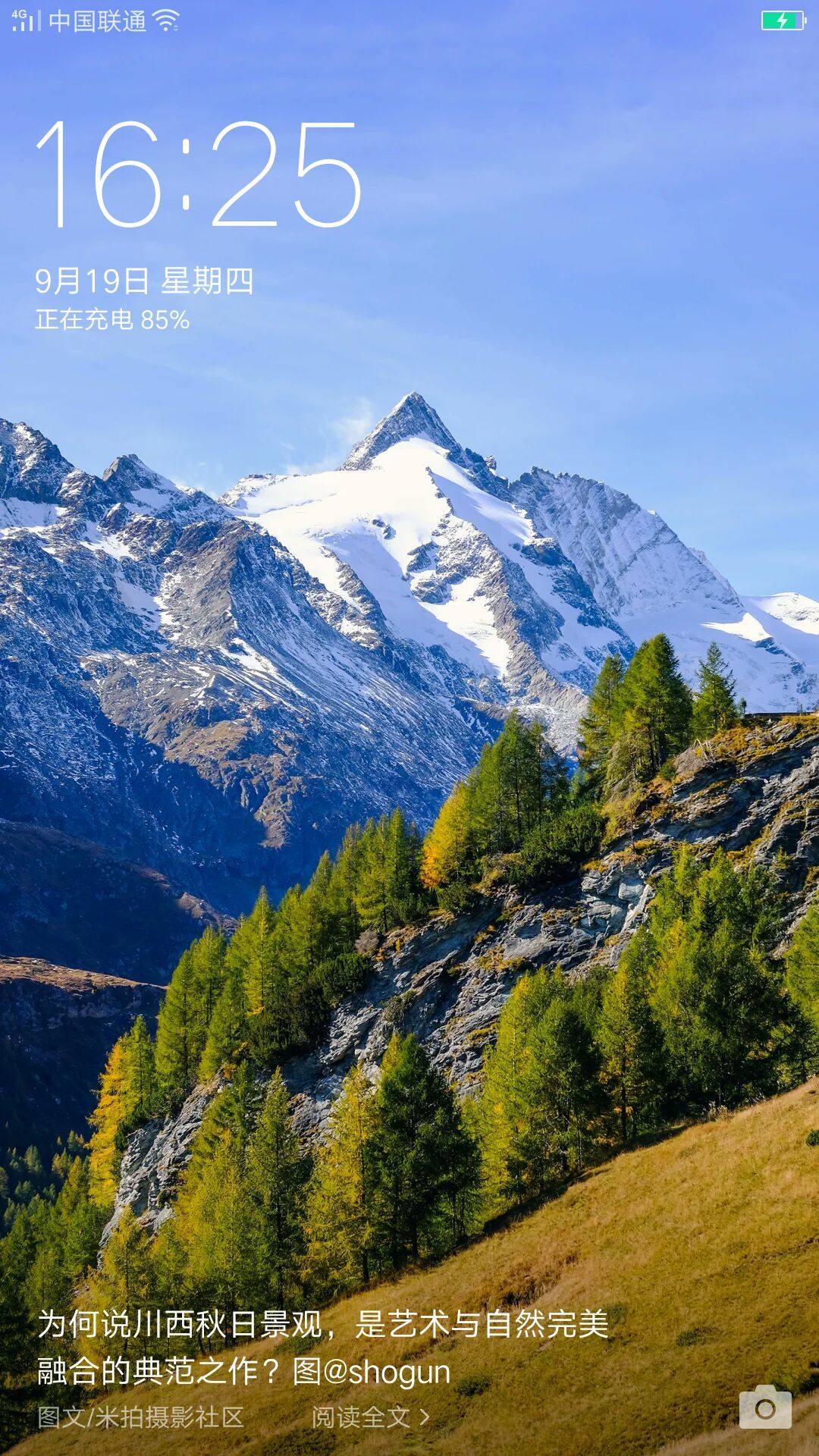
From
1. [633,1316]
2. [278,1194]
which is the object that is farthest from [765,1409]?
[278,1194]

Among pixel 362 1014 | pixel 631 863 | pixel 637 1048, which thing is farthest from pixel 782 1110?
pixel 362 1014

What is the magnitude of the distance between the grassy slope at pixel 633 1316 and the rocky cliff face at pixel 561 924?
77.9 ft

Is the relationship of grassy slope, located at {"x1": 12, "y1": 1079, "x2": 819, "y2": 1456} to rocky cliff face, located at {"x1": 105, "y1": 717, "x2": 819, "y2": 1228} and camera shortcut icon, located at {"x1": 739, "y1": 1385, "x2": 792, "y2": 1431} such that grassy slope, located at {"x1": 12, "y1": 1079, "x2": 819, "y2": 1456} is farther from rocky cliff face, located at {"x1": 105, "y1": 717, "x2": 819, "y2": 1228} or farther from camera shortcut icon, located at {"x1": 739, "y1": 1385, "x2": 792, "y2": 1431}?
rocky cliff face, located at {"x1": 105, "y1": 717, "x2": 819, "y2": 1228}

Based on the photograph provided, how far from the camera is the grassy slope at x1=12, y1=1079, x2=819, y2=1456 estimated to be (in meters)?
27.7

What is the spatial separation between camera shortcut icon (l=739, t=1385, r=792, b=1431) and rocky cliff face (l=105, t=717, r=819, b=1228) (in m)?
42.3

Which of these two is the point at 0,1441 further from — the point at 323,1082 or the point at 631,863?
the point at 631,863

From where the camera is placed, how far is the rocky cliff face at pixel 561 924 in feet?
229

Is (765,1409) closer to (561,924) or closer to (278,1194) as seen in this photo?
(278,1194)

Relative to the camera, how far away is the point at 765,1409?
25.3 m

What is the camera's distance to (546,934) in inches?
2936

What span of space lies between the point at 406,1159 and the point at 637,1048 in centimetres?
1288

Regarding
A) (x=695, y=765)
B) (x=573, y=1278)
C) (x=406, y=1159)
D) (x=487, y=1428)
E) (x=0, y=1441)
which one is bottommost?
(x=0, y=1441)

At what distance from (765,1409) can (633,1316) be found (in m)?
8.49

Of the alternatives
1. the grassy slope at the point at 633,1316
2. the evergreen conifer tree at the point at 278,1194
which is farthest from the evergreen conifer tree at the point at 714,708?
the evergreen conifer tree at the point at 278,1194
